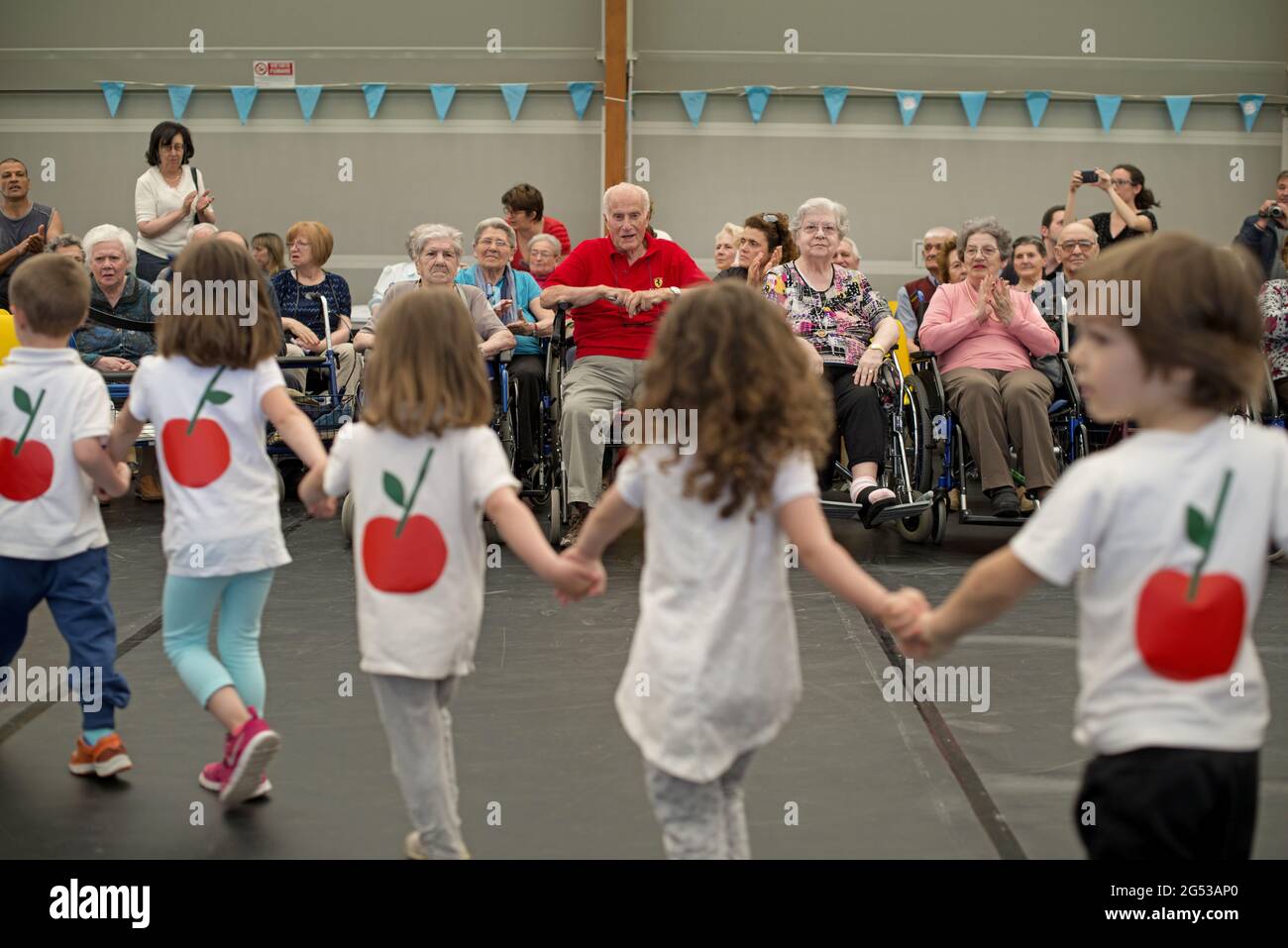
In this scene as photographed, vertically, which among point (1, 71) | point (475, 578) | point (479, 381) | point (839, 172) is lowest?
point (475, 578)

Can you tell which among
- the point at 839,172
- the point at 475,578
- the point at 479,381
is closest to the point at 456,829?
the point at 475,578

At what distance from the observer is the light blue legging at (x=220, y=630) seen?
2.53 meters

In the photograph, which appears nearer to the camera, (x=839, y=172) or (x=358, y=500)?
(x=358, y=500)

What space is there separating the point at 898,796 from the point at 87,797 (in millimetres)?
1479

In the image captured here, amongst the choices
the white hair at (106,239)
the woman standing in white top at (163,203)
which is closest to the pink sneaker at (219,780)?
the white hair at (106,239)

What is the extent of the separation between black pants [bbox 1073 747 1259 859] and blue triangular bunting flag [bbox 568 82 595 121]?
8.02 m

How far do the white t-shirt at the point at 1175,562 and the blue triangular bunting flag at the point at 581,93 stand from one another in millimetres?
7911

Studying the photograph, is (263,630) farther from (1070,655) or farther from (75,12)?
(75,12)

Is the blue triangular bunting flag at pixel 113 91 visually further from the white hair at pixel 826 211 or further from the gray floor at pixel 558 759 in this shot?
the gray floor at pixel 558 759

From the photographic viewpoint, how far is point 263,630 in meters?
3.92

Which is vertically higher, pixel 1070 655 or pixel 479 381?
pixel 479 381

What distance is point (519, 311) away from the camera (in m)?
5.92

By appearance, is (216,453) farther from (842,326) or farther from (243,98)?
(243,98)

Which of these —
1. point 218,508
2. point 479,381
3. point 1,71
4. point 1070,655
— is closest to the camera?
point 479,381
